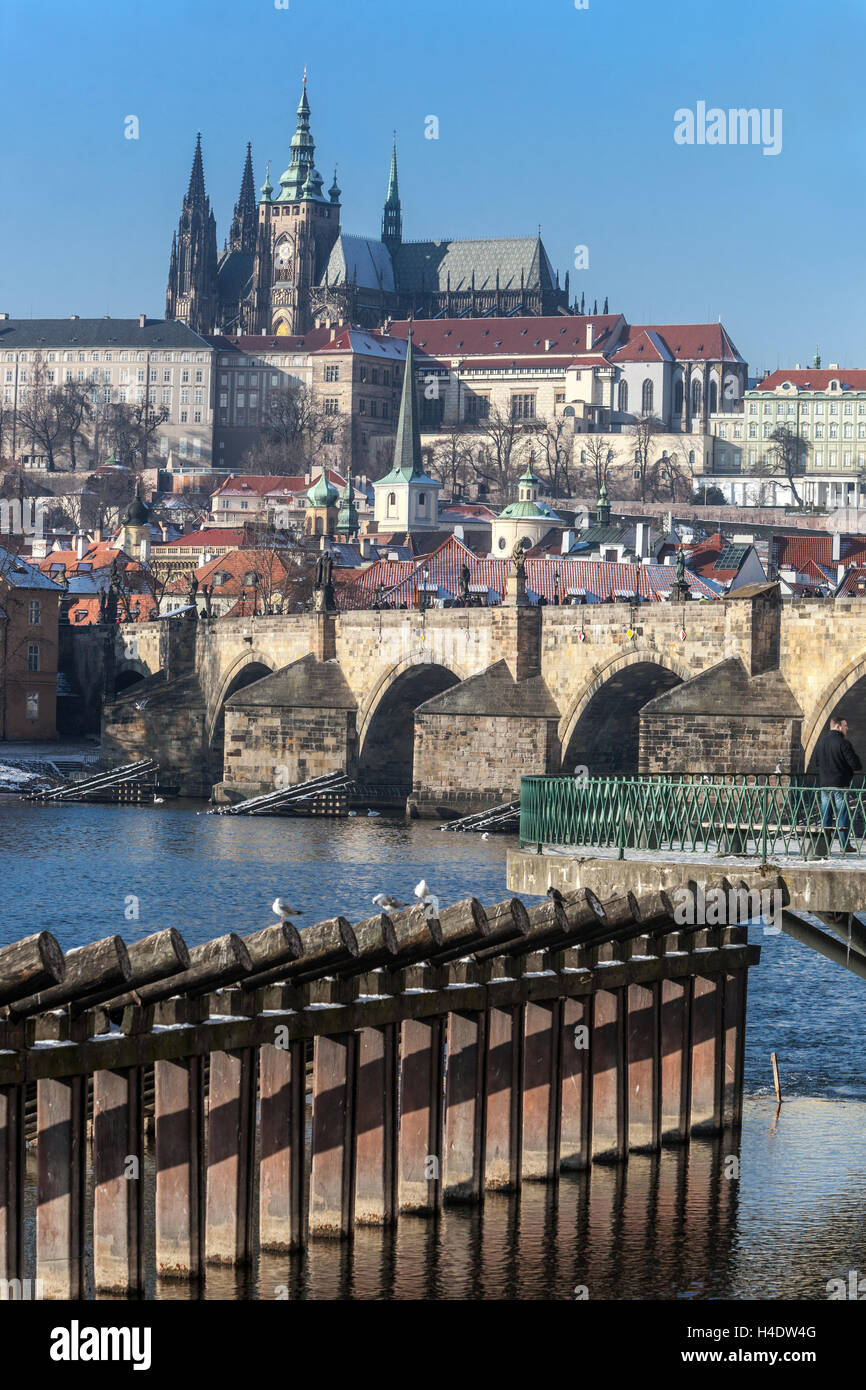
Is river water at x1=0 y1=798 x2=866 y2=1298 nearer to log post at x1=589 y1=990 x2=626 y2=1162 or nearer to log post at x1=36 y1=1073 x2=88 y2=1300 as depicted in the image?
log post at x1=589 y1=990 x2=626 y2=1162

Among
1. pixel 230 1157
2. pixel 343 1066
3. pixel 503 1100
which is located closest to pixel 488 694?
pixel 503 1100

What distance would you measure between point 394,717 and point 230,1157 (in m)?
58.5

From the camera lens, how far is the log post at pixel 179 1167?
47.9ft

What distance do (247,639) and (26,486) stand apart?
360 feet

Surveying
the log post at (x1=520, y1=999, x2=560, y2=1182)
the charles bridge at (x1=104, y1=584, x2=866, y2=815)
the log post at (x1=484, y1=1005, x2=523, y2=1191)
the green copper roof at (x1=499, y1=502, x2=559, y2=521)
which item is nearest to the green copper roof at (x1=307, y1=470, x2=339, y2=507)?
the green copper roof at (x1=499, y1=502, x2=559, y2=521)

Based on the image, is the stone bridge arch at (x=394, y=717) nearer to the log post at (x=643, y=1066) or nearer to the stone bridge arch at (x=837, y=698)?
the stone bridge arch at (x=837, y=698)

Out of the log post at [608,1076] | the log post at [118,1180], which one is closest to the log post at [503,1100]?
the log post at [608,1076]

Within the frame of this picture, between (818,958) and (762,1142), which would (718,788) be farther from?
(818,958)

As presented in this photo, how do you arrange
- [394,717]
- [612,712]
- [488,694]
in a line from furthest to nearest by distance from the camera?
[394,717] < [488,694] < [612,712]

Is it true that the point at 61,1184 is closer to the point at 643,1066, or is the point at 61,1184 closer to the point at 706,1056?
the point at 643,1066

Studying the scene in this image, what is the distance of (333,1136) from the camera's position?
16.0 meters

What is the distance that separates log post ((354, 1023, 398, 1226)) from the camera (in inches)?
633
